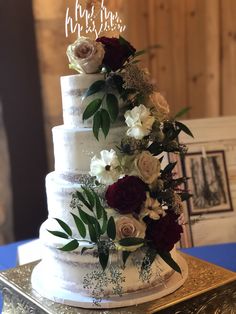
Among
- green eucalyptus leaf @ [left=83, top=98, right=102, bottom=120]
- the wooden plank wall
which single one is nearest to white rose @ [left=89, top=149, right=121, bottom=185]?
green eucalyptus leaf @ [left=83, top=98, right=102, bottom=120]

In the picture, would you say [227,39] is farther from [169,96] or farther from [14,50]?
[14,50]

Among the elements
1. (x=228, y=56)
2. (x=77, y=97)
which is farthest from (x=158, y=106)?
(x=228, y=56)

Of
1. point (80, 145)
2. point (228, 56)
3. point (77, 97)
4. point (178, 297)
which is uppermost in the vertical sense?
point (228, 56)

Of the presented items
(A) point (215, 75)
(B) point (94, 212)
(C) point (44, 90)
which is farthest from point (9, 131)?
(B) point (94, 212)

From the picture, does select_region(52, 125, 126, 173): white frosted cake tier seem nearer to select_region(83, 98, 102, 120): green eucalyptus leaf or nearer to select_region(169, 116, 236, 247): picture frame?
select_region(83, 98, 102, 120): green eucalyptus leaf

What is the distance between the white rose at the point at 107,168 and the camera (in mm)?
1105

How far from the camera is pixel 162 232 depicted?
112 cm

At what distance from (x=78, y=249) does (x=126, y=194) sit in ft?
0.69

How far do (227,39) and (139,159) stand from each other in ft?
6.75

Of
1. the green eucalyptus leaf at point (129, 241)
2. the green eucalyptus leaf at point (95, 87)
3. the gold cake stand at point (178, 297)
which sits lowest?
the gold cake stand at point (178, 297)

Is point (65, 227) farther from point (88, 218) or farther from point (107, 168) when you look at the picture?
point (107, 168)

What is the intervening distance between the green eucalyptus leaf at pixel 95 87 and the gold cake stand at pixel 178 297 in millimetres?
496

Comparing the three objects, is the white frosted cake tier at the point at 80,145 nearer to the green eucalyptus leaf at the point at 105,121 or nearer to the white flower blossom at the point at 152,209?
the green eucalyptus leaf at the point at 105,121

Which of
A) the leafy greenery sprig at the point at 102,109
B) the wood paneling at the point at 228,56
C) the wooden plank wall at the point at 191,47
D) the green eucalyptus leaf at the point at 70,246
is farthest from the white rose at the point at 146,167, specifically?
the wood paneling at the point at 228,56
